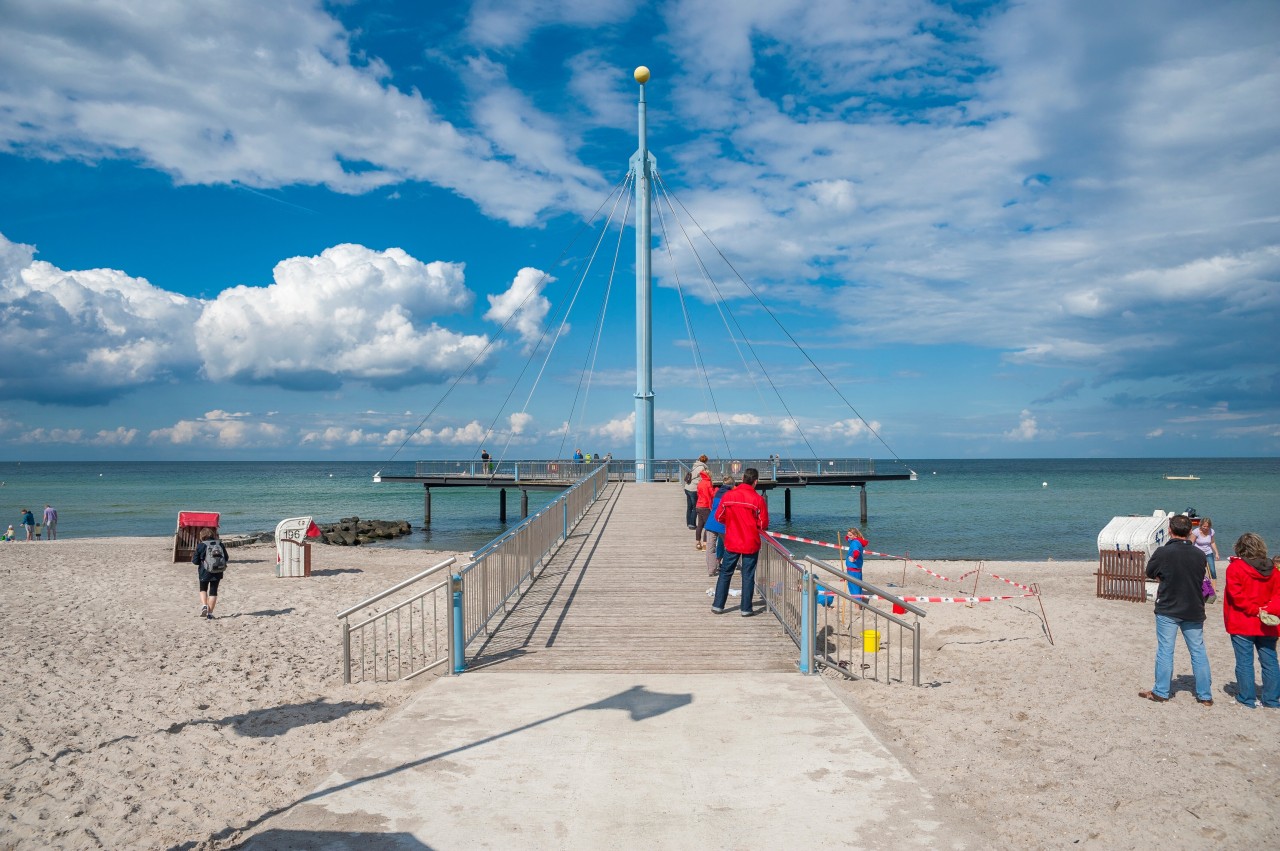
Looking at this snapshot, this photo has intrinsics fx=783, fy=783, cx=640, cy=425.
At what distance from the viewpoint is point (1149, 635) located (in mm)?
12812

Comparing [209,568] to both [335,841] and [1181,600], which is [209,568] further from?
[1181,600]

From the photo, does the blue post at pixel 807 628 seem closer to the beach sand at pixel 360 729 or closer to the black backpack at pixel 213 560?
the beach sand at pixel 360 729

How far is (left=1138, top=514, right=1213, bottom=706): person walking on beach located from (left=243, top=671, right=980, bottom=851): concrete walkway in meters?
3.53

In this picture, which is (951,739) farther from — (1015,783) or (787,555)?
(787,555)

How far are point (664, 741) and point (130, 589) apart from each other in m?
15.7

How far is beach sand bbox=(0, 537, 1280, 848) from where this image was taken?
538 cm

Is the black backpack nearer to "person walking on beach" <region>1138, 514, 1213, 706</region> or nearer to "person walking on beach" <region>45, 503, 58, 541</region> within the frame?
"person walking on beach" <region>1138, 514, 1213, 706</region>

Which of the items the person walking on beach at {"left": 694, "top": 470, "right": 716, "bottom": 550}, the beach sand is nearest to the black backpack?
the beach sand

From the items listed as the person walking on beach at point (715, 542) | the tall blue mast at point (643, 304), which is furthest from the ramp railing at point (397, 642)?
the tall blue mast at point (643, 304)

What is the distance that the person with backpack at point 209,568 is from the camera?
44.9 feet

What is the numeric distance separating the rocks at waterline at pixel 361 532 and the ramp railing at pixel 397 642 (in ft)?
77.0

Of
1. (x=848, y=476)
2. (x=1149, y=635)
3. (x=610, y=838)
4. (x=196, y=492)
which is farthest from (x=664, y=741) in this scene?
(x=196, y=492)

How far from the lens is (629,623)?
32.5ft

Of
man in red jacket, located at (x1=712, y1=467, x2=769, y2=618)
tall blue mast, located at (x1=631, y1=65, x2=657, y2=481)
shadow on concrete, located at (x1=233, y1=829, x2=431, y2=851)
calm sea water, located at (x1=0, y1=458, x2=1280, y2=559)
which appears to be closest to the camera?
shadow on concrete, located at (x1=233, y1=829, x2=431, y2=851)
